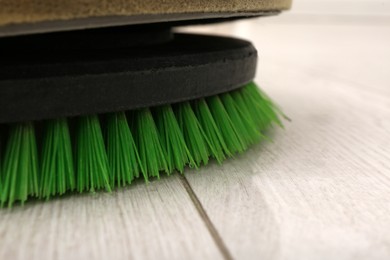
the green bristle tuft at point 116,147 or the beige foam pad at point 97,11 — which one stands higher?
the beige foam pad at point 97,11

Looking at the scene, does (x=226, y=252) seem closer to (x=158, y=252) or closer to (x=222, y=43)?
(x=158, y=252)

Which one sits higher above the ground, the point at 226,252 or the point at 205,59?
the point at 205,59

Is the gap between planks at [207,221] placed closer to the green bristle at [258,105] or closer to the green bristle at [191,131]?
the green bristle at [191,131]

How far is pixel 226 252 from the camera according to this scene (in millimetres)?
342

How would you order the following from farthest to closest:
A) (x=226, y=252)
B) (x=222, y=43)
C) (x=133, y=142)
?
(x=222, y=43) < (x=133, y=142) < (x=226, y=252)

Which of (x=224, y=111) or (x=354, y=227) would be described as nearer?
(x=354, y=227)

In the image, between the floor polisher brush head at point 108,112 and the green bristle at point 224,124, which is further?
the green bristle at point 224,124

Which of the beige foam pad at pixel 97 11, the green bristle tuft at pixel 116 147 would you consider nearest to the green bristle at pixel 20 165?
the green bristle tuft at pixel 116 147

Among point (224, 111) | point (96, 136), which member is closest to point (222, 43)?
point (224, 111)

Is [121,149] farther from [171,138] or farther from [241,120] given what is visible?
[241,120]

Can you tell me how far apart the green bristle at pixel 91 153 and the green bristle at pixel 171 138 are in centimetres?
7

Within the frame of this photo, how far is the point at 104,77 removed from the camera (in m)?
0.41

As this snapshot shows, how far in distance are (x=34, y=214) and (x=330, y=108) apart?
0.57m

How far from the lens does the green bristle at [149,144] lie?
46cm
